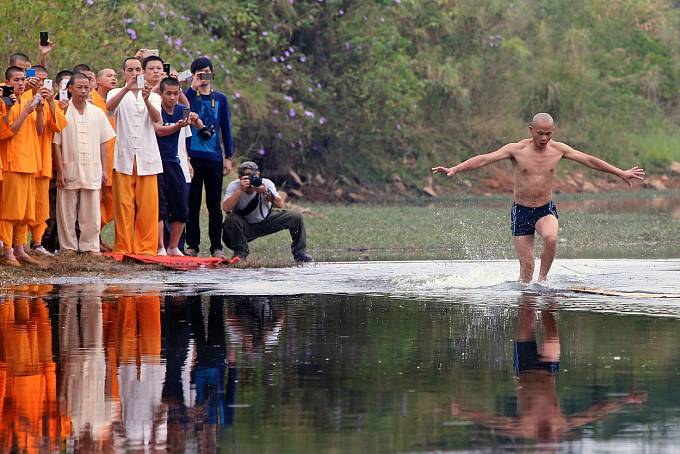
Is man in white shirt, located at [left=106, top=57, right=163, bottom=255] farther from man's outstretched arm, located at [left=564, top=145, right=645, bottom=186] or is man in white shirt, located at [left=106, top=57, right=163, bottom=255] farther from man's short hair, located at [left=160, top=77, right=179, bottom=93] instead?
man's outstretched arm, located at [left=564, top=145, right=645, bottom=186]

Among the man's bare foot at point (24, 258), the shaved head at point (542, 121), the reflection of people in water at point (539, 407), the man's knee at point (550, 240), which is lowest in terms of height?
the reflection of people in water at point (539, 407)

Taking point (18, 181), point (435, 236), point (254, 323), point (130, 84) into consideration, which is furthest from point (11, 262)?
point (435, 236)

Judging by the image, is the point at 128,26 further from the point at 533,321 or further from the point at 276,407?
the point at 276,407

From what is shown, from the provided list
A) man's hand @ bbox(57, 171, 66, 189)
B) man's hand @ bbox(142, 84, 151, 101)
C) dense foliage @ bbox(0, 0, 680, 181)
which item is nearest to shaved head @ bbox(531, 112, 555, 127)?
man's hand @ bbox(142, 84, 151, 101)

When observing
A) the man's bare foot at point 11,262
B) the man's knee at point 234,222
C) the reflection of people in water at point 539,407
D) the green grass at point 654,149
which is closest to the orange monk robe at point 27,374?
the reflection of people in water at point 539,407

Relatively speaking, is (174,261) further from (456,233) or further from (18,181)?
(456,233)

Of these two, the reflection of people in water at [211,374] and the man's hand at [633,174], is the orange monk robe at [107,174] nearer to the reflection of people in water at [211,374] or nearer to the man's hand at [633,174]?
the reflection of people in water at [211,374]

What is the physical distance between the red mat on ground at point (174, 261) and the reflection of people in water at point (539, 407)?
6459mm

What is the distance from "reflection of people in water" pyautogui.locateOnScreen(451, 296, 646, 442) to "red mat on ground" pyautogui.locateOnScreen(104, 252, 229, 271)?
6459mm

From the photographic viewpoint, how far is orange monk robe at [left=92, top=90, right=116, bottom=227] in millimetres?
16547

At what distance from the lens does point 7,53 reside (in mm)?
21922

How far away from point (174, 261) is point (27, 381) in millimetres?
7320

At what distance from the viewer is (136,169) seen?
53.3ft

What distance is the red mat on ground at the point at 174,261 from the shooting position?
1561 cm
